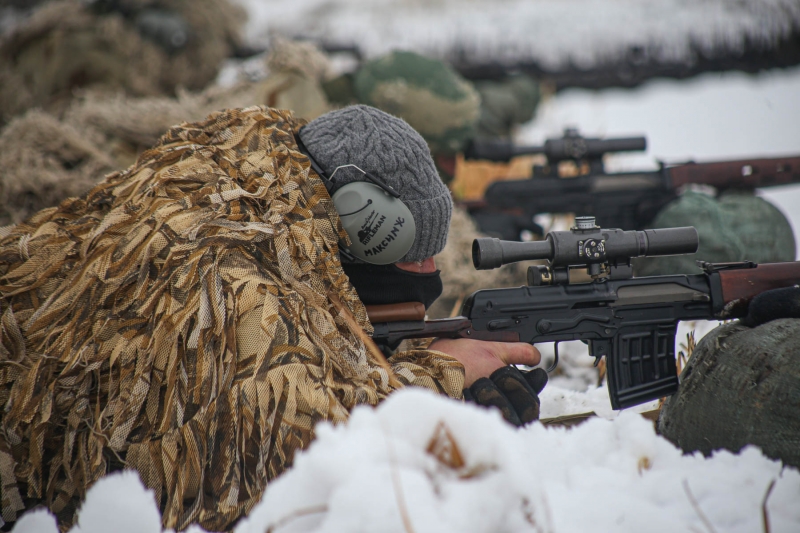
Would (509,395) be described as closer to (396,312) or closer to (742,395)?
(396,312)

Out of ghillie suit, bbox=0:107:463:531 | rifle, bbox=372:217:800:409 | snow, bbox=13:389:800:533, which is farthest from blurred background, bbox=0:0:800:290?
snow, bbox=13:389:800:533

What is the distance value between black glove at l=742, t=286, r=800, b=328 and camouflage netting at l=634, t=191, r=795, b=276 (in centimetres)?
154

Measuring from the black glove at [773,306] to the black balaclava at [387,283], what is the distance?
33.7 inches

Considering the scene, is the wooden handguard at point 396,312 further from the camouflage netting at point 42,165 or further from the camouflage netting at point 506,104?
the camouflage netting at point 506,104

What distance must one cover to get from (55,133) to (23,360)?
236cm

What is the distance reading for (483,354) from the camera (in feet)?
5.30

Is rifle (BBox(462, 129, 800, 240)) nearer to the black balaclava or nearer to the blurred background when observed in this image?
the blurred background

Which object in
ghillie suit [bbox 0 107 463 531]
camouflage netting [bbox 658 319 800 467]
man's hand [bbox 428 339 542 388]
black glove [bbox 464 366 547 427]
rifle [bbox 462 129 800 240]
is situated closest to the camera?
ghillie suit [bbox 0 107 463 531]

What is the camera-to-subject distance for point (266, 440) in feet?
3.66

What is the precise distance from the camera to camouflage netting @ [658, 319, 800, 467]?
127 centimetres

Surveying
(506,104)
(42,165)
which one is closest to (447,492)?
(42,165)

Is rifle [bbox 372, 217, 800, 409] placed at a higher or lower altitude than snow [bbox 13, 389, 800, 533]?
lower

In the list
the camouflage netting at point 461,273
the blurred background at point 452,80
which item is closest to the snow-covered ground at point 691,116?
the blurred background at point 452,80

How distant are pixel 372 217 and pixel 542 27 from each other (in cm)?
517
